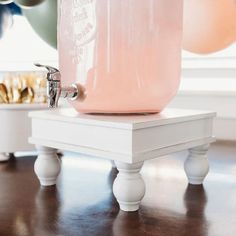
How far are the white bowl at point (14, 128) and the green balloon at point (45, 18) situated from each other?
0.17 metres

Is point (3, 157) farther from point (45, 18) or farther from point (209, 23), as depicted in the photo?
point (209, 23)

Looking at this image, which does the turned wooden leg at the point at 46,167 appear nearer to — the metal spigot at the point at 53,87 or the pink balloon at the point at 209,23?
the metal spigot at the point at 53,87

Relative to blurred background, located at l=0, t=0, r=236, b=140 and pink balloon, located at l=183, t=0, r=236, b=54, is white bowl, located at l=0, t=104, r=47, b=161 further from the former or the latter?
pink balloon, located at l=183, t=0, r=236, b=54

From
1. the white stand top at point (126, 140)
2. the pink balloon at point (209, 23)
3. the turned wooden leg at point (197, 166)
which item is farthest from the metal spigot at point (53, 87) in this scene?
the pink balloon at point (209, 23)

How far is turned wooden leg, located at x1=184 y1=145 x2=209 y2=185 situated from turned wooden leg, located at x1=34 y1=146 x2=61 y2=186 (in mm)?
187

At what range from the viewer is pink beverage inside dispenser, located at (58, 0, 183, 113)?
0.42 metres

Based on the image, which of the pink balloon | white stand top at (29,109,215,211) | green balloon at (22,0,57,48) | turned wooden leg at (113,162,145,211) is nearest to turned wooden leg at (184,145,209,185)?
white stand top at (29,109,215,211)

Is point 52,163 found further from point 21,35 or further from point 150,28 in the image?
point 21,35

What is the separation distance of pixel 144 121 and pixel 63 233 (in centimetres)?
14

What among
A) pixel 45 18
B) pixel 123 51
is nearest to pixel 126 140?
pixel 123 51

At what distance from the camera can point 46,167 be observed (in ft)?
1.64

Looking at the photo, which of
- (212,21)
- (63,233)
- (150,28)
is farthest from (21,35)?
(63,233)

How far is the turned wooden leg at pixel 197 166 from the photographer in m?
0.50

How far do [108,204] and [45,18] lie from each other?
454 mm
